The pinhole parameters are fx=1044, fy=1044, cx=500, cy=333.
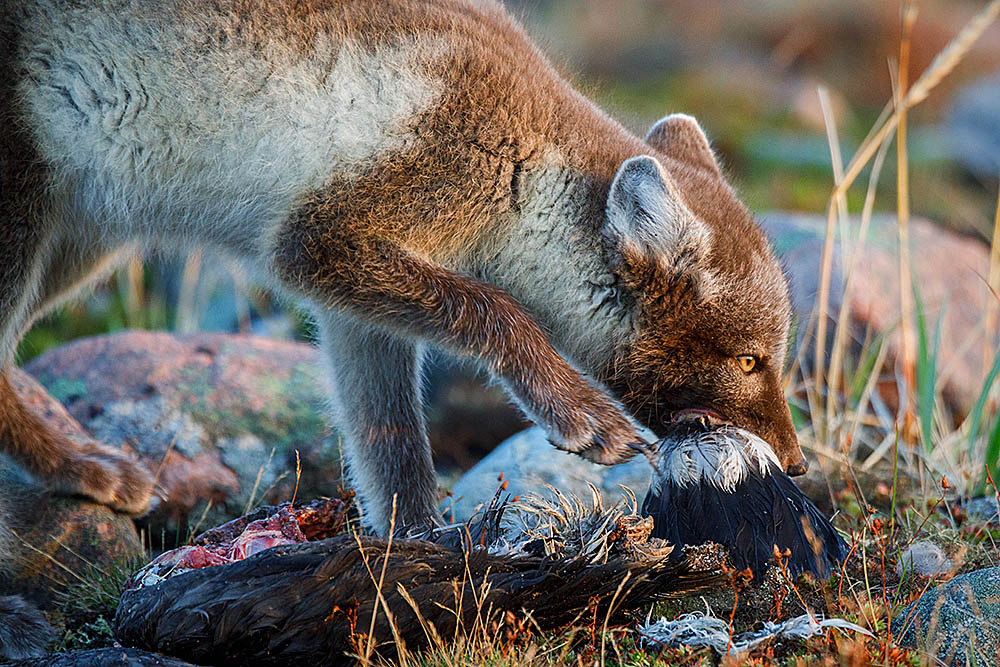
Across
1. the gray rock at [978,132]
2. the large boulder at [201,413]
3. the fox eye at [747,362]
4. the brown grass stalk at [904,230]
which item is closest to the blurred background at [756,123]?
the gray rock at [978,132]

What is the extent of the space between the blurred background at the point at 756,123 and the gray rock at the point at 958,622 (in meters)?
1.84

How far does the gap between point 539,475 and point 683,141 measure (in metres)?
1.52

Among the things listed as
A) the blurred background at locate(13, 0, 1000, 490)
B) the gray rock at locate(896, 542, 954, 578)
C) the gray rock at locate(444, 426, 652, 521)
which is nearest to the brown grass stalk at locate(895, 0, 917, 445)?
the blurred background at locate(13, 0, 1000, 490)

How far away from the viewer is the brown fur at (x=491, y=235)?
3459mm

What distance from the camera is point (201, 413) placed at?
4.87m

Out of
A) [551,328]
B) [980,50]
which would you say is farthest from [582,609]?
[980,50]

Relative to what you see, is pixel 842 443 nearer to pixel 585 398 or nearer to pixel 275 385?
pixel 585 398

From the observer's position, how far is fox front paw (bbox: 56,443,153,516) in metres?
4.20

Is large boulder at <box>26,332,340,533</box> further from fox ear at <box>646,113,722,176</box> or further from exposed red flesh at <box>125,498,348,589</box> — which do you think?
fox ear at <box>646,113,722,176</box>

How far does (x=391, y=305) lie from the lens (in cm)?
347

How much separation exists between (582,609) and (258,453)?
223cm

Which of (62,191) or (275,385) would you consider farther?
(275,385)

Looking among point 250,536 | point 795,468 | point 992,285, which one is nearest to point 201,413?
point 250,536

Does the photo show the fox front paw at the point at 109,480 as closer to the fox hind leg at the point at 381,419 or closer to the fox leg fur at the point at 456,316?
the fox hind leg at the point at 381,419
